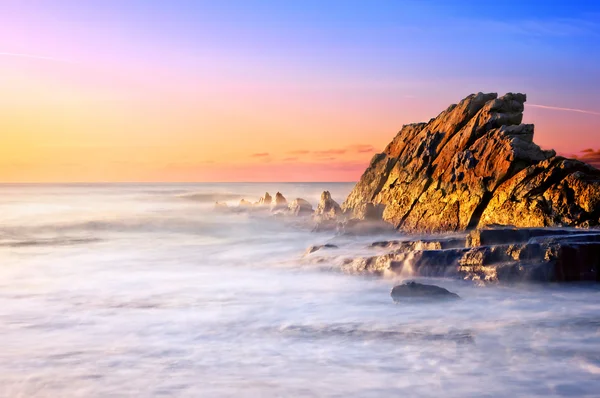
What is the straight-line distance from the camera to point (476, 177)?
2102 cm

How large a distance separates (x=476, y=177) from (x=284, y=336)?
12813mm

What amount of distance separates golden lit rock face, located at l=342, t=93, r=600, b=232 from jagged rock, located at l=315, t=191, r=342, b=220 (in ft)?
4.58

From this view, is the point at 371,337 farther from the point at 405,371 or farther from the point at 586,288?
the point at 586,288

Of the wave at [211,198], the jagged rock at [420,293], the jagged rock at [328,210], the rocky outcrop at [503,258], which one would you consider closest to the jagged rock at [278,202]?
the jagged rock at [328,210]

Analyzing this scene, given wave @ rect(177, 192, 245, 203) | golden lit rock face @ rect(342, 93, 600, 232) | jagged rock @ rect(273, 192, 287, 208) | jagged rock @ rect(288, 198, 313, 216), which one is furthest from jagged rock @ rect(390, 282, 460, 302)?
wave @ rect(177, 192, 245, 203)

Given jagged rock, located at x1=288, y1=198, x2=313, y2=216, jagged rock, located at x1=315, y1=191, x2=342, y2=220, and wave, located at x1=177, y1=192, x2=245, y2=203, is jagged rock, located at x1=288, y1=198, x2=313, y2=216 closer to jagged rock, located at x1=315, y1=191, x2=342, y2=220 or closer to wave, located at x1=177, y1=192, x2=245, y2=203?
jagged rock, located at x1=315, y1=191, x2=342, y2=220

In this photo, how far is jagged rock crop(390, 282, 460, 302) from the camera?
12.2 metres

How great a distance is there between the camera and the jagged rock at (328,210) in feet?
101

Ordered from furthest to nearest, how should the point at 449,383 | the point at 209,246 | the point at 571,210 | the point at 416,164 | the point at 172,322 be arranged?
1. the point at 209,246
2. the point at 416,164
3. the point at 571,210
4. the point at 172,322
5. the point at 449,383

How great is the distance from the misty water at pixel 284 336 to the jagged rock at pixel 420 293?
0.86 feet

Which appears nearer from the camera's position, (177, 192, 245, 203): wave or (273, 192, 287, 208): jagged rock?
(273, 192, 287, 208): jagged rock

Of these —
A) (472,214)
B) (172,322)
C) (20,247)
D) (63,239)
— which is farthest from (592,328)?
(63,239)

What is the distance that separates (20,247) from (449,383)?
25347mm

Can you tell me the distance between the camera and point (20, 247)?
28.0 m
